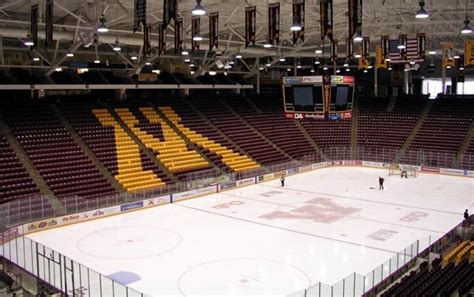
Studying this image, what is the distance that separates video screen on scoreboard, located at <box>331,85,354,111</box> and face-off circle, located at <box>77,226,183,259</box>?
886cm

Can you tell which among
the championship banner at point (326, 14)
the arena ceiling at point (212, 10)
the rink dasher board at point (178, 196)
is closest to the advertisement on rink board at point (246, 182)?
the rink dasher board at point (178, 196)

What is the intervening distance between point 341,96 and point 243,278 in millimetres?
10207

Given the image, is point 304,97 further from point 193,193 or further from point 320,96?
point 193,193

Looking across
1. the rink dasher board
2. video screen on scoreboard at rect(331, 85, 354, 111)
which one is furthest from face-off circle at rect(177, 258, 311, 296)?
video screen on scoreboard at rect(331, 85, 354, 111)

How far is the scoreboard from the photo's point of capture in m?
22.8

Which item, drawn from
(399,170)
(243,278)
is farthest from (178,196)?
(399,170)

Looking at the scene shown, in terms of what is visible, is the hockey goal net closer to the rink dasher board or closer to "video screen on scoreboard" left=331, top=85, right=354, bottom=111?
the rink dasher board

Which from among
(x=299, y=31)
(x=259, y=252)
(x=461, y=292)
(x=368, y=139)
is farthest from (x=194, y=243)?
(x=368, y=139)

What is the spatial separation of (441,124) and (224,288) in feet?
108

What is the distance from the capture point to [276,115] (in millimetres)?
46625

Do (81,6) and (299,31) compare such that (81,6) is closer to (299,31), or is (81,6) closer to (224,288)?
(299,31)

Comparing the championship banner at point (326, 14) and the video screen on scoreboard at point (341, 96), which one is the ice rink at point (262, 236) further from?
the championship banner at point (326, 14)

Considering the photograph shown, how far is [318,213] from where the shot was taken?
25.6 m

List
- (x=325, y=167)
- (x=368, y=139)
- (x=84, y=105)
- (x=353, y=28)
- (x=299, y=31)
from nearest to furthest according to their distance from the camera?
(x=353, y=28) → (x=299, y=31) → (x=84, y=105) → (x=325, y=167) → (x=368, y=139)
